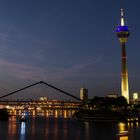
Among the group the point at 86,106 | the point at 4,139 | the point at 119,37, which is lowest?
the point at 4,139

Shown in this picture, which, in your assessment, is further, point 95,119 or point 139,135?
point 95,119

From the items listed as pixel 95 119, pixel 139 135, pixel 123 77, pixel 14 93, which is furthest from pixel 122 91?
pixel 139 135

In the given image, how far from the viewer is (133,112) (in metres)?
118

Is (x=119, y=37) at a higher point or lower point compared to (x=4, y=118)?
higher

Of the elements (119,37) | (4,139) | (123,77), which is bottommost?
(4,139)

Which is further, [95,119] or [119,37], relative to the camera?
[119,37]

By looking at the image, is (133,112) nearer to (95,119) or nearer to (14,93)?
(95,119)

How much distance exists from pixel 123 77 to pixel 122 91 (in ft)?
19.5

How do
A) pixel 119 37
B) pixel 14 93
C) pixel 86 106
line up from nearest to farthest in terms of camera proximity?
pixel 86 106
pixel 14 93
pixel 119 37

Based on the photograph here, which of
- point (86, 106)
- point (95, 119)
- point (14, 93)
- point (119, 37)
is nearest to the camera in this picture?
point (95, 119)

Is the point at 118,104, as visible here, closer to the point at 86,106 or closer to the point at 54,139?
the point at 86,106

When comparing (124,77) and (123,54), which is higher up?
(123,54)

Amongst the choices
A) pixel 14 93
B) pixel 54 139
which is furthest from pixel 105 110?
pixel 54 139

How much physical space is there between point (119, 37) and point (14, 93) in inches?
1973
